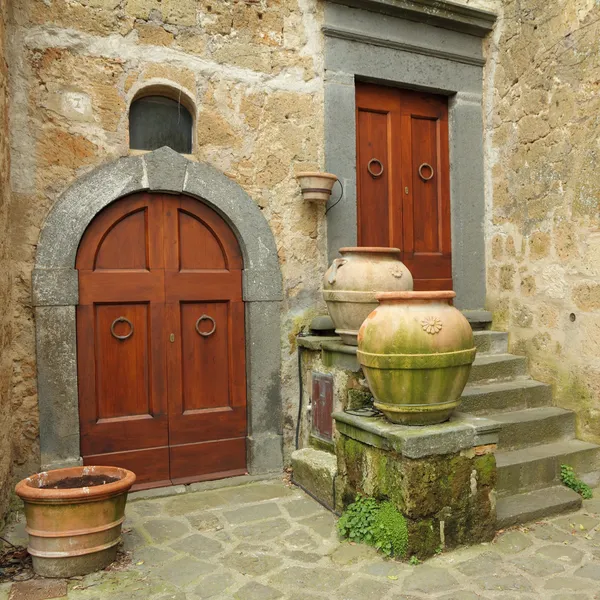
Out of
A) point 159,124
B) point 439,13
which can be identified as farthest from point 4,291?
point 439,13

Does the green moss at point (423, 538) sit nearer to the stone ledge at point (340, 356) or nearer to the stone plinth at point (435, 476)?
the stone plinth at point (435, 476)

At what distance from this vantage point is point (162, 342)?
3.98 metres

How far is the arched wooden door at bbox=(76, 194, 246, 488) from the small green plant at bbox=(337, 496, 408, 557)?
1206 millimetres

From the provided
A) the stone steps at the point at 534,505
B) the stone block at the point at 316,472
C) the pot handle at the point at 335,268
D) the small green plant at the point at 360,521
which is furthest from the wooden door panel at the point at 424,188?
the small green plant at the point at 360,521

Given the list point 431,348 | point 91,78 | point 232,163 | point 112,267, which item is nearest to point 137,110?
point 91,78

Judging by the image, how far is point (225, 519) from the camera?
347cm

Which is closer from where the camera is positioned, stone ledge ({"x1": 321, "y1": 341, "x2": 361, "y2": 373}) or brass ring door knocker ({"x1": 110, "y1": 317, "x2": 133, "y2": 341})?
stone ledge ({"x1": 321, "y1": 341, "x2": 361, "y2": 373})

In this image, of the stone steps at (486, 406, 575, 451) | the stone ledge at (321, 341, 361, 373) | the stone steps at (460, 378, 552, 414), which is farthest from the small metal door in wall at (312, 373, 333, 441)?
the stone steps at (486, 406, 575, 451)

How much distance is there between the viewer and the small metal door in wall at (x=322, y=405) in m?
3.92

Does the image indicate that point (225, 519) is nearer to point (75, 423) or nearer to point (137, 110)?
point (75, 423)

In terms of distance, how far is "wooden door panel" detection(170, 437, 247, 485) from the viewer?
4.03 meters

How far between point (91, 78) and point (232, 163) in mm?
1058

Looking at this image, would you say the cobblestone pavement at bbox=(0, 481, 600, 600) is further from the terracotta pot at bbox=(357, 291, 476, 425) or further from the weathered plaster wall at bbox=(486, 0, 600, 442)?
the weathered plaster wall at bbox=(486, 0, 600, 442)

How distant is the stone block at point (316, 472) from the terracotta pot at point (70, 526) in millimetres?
1313
